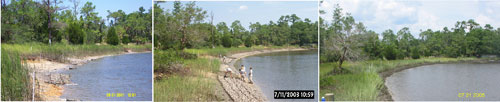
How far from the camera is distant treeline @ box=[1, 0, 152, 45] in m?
5.78

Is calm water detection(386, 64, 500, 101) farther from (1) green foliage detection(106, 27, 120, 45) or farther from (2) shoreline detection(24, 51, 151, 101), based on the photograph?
(1) green foliage detection(106, 27, 120, 45)

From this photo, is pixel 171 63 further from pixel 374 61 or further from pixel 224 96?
pixel 374 61

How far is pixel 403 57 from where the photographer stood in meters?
5.98

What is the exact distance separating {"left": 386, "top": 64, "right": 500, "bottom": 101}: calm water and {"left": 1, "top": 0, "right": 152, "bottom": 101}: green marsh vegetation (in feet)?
15.4

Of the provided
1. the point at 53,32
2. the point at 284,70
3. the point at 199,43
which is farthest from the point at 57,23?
the point at 284,70

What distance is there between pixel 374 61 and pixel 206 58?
10.9ft

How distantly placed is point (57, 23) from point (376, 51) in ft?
20.1

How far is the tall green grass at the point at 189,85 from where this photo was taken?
525 centimetres

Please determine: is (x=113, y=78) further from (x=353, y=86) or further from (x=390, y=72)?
(x=390, y=72)

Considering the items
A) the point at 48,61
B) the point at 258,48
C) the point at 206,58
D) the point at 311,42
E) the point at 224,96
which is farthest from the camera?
the point at 258,48

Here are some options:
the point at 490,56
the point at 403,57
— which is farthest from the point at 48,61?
the point at 490,56

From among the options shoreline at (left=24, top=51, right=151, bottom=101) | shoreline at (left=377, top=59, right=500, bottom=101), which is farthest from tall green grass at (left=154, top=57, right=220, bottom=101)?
shoreline at (left=377, top=59, right=500, bottom=101)

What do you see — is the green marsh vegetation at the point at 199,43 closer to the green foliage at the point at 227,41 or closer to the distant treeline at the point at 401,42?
the green foliage at the point at 227,41

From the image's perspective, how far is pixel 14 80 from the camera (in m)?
4.86
